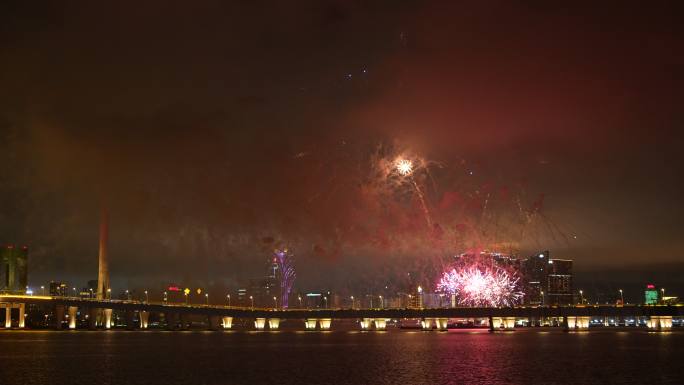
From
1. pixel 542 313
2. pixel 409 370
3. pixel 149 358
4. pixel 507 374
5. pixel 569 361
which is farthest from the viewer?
pixel 542 313

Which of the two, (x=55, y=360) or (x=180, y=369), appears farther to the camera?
(x=55, y=360)

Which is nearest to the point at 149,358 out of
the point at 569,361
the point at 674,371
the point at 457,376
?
the point at 457,376

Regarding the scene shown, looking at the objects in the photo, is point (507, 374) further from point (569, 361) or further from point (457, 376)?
point (569, 361)

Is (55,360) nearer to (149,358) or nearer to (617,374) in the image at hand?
(149,358)

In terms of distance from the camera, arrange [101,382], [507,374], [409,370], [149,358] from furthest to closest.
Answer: [149,358] → [409,370] → [507,374] → [101,382]

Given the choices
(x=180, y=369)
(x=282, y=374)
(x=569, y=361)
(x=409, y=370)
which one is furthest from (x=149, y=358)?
(x=569, y=361)

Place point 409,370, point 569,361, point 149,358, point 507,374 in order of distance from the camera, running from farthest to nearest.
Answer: point 149,358 < point 569,361 < point 409,370 < point 507,374

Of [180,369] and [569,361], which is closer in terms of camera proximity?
[180,369]

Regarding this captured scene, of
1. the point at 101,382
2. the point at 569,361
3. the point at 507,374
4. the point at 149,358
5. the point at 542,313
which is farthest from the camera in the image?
the point at 542,313
